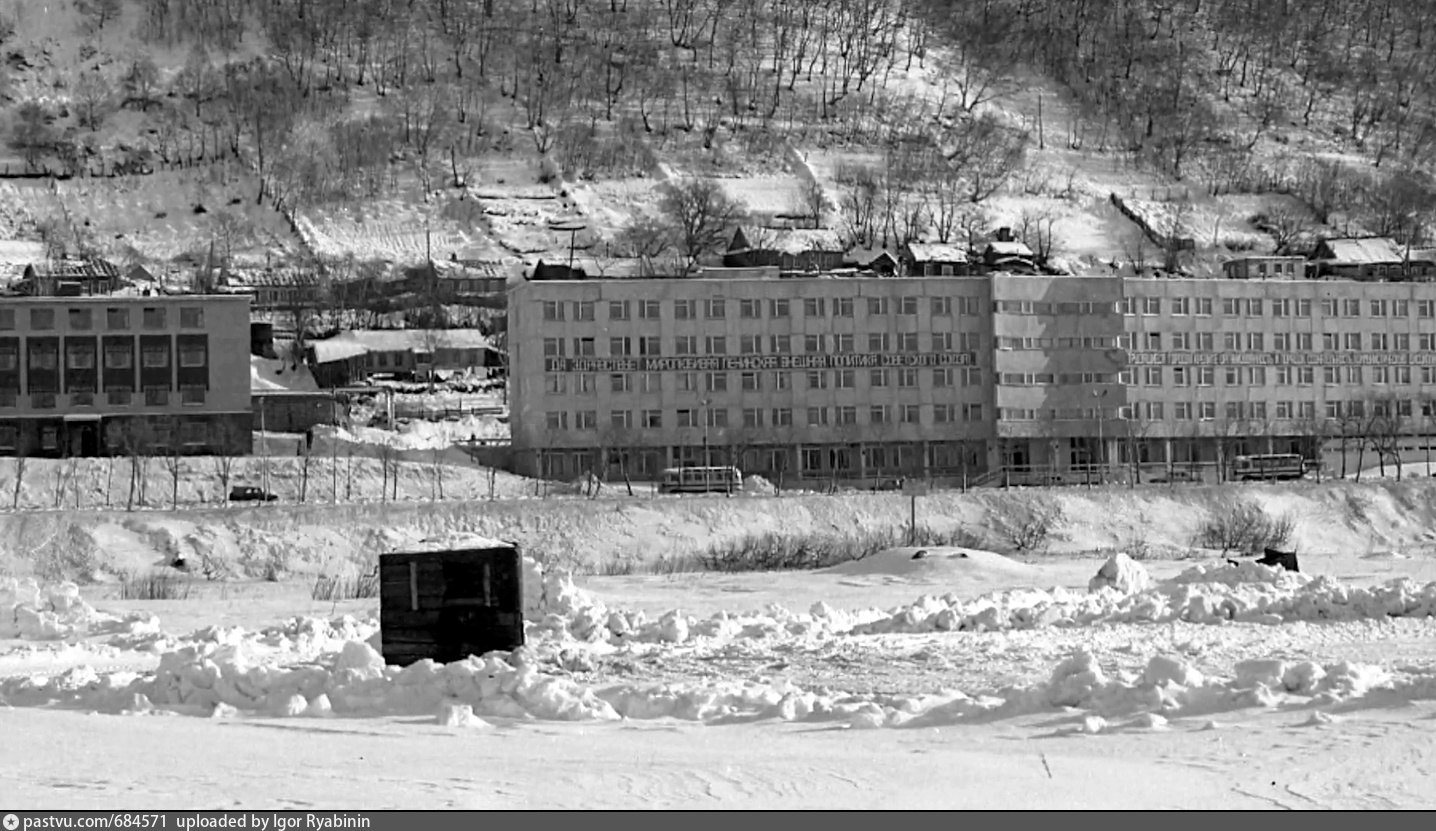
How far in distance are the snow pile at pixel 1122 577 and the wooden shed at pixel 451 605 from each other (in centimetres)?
1341

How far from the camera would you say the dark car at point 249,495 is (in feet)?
227

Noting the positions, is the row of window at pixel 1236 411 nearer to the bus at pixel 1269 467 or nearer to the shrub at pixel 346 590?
the bus at pixel 1269 467

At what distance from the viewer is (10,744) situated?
15805 millimetres

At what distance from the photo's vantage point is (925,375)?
91438mm

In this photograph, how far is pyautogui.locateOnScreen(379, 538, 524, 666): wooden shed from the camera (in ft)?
72.1

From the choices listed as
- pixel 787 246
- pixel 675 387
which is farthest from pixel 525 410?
pixel 787 246

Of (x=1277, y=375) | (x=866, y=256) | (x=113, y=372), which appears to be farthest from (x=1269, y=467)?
(x=113, y=372)

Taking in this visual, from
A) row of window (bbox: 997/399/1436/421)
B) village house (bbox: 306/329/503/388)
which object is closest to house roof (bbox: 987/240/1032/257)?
row of window (bbox: 997/399/1436/421)

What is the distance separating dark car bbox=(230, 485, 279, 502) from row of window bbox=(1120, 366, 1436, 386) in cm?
4095

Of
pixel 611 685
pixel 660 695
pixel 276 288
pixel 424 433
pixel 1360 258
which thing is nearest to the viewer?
pixel 660 695

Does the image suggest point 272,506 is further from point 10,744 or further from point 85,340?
point 10,744

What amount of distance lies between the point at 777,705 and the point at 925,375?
7373 cm

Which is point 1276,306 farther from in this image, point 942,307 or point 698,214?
point 698,214

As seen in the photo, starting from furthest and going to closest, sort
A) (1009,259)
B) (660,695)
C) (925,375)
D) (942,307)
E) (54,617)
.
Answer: (1009,259), (942,307), (925,375), (54,617), (660,695)
